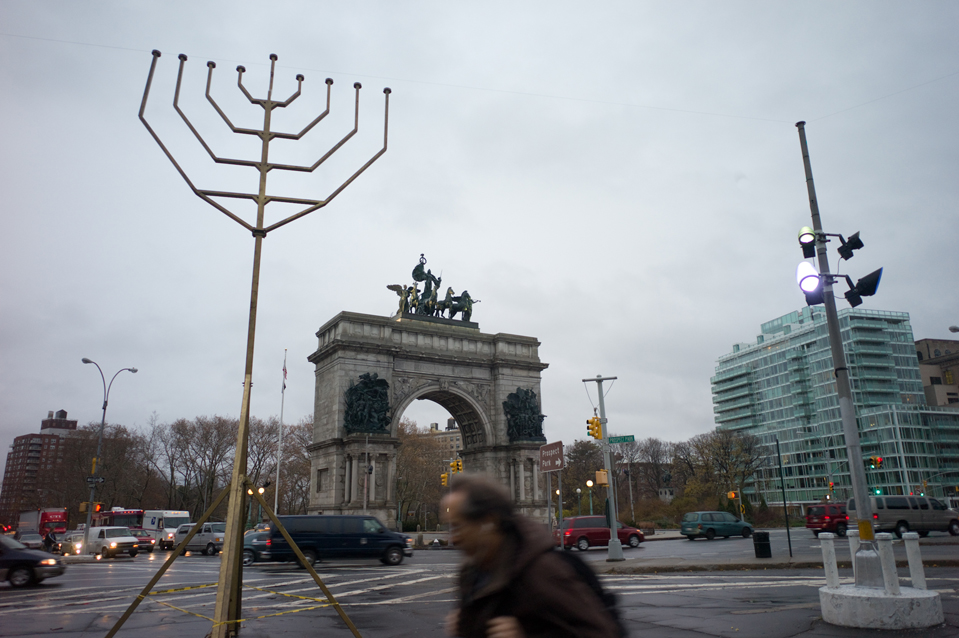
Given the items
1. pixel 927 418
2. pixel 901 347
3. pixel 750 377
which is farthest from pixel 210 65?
pixel 750 377

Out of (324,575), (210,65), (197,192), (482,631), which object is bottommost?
(324,575)

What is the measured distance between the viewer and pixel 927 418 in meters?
100

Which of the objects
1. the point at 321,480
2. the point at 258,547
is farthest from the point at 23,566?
the point at 321,480

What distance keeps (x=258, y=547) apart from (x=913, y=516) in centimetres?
2759

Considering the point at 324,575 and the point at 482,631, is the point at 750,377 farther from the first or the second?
the point at 482,631

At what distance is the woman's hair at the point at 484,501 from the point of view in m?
2.64

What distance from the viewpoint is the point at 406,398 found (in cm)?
4175

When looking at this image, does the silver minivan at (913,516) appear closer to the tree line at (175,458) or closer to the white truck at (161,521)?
the white truck at (161,521)

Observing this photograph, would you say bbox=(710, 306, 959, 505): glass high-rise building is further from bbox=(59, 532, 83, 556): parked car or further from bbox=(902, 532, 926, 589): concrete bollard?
bbox=(902, 532, 926, 589): concrete bollard

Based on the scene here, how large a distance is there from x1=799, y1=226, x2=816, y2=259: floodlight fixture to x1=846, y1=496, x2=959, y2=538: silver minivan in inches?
907

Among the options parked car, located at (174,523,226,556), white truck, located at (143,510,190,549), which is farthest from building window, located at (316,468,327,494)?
white truck, located at (143,510,190,549)

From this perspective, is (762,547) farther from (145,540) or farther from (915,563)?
(145,540)

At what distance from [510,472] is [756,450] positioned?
50758 millimetres

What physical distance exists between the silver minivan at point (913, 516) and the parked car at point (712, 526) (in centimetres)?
740
